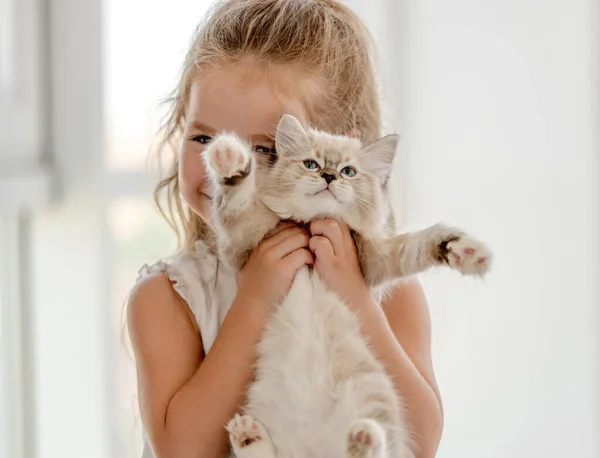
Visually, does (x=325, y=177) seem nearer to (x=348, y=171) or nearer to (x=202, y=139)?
(x=348, y=171)

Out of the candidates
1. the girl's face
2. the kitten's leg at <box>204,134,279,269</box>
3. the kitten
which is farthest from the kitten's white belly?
the girl's face

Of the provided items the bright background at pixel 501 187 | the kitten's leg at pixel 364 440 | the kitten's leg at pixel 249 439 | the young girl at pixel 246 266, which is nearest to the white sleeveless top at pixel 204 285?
the young girl at pixel 246 266

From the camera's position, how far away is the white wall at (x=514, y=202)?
8.11ft

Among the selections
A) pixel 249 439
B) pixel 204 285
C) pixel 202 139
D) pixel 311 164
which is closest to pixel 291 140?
pixel 311 164

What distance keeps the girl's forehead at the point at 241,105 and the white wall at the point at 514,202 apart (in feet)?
3.65

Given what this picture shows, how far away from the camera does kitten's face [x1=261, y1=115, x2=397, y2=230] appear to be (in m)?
1.23

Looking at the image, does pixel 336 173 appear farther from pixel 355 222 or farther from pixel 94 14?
pixel 94 14

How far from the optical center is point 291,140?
1254mm

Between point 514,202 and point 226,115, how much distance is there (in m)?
1.40

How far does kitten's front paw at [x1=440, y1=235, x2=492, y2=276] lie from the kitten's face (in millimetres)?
165

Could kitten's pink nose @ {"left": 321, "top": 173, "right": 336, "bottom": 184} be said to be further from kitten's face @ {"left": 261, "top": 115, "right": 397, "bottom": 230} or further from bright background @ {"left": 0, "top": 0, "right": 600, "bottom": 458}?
bright background @ {"left": 0, "top": 0, "right": 600, "bottom": 458}

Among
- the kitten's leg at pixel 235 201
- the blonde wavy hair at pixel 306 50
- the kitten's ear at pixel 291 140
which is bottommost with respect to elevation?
the kitten's leg at pixel 235 201

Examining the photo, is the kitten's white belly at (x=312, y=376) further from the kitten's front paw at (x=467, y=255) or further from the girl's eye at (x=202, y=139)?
the girl's eye at (x=202, y=139)

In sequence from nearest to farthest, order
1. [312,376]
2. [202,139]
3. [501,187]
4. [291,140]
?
[312,376] → [291,140] → [202,139] → [501,187]
